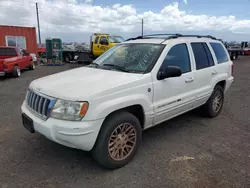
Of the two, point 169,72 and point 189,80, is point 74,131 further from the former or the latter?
point 189,80

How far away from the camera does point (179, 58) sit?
12.9 feet

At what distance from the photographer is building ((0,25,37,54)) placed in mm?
18531

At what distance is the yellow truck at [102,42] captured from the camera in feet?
50.2

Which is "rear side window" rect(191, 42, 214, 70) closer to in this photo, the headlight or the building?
the headlight

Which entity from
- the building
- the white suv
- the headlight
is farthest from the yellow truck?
the headlight

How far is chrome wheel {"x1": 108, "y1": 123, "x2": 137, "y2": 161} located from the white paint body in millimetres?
317

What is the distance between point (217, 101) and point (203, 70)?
1.17 meters

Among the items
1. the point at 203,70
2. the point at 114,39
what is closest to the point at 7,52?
the point at 114,39

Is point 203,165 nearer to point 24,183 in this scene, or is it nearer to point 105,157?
point 105,157

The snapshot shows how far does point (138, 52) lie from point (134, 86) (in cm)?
96

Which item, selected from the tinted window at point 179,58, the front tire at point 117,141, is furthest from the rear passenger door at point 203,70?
the front tire at point 117,141

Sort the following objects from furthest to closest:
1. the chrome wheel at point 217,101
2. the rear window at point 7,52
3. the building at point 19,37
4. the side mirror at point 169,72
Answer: the building at point 19,37 → the rear window at point 7,52 → the chrome wheel at point 217,101 → the side mirror at point 169,72

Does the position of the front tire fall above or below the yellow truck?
below

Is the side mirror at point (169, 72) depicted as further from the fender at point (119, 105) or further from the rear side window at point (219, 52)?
the rear side window at point (219, 52)
